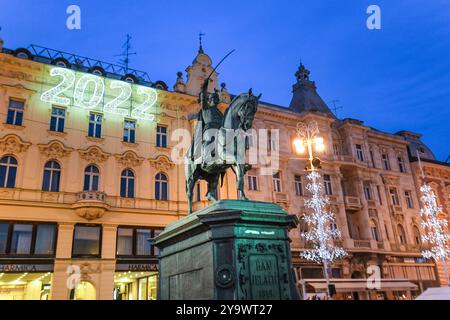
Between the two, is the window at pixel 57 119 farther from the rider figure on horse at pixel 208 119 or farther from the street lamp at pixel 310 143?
the rider figure on horse at pixel 208 119

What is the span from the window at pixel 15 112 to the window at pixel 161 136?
820cm

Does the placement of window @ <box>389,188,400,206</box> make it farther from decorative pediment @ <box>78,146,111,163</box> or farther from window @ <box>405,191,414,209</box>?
decorative pediment @ <box>78,146,111,163</box>

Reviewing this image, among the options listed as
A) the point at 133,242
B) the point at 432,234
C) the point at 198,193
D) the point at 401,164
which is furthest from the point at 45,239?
the point at 401,164

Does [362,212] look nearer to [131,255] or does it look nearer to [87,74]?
[131,255]

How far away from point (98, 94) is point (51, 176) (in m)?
6.06

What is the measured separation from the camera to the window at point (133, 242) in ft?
73.1

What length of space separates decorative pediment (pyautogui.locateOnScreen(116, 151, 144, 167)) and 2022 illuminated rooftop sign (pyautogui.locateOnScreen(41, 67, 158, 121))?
2698 mm

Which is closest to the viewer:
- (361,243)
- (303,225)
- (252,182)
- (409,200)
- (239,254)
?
(239,254)

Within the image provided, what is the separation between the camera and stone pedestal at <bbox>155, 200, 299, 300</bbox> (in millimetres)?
6133

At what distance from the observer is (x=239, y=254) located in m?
6.26

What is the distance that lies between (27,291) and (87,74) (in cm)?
1344

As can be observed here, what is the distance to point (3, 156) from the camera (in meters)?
20.8

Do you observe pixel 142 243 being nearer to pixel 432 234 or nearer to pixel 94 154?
pixel 94 154
